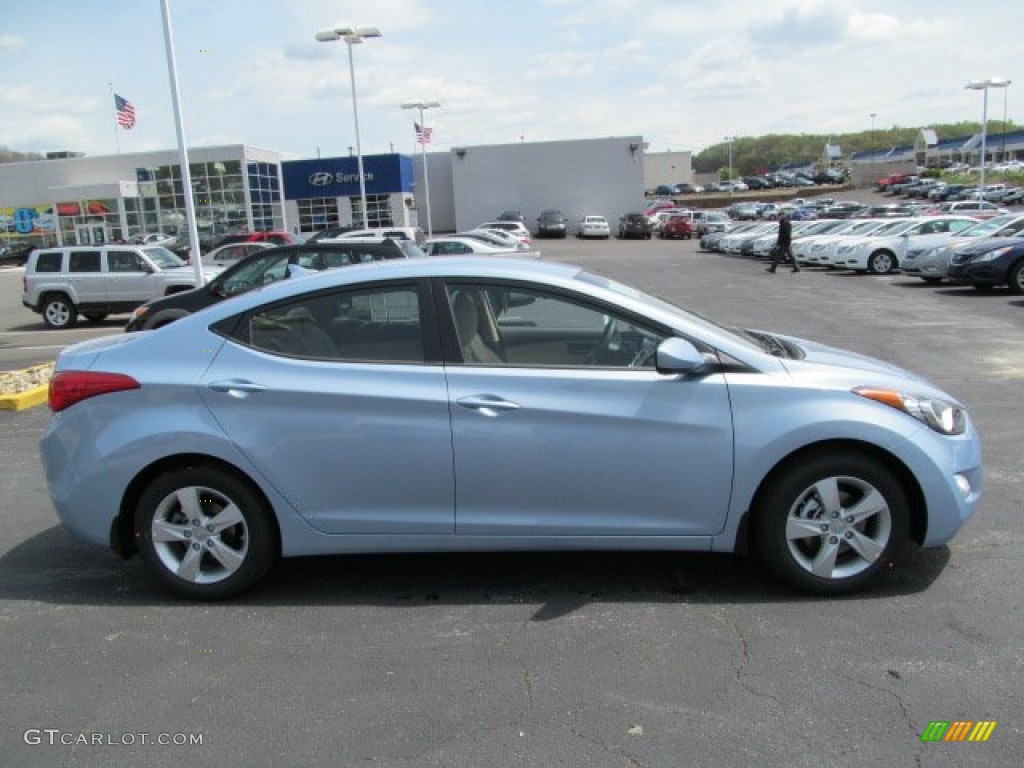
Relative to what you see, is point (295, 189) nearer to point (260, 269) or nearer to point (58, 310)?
point (58, 310)

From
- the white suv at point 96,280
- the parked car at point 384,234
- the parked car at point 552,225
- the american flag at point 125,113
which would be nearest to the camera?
the white suv at point 96,280

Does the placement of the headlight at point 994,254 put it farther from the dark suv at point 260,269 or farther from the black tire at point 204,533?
the black tire at point 204,533

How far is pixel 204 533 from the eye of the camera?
406cm

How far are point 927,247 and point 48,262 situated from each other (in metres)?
20.6

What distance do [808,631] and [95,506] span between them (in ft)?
10.8

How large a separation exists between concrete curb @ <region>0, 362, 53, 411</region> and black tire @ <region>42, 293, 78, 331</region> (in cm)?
898

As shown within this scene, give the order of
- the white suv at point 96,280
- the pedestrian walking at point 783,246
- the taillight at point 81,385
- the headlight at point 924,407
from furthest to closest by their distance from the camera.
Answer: the pedestrian walking at point 783,246 < the white suv at point 96,280 < the taillight at point 81,385 < the headlight at point 924,407

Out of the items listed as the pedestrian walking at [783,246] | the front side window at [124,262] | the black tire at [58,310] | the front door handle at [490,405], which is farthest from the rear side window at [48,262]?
the pedestrian walking at [783,246]

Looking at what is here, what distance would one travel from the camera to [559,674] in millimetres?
3398

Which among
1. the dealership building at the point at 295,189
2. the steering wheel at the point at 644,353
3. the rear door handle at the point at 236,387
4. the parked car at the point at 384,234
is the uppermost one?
the dealership building at the point at 295,189

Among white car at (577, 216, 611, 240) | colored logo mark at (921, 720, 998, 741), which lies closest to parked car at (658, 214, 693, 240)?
Result: white car at (577, 216, 611, 240)

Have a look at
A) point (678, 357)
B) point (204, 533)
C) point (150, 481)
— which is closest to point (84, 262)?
point (150, 481)

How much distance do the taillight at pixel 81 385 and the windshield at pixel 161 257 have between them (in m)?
14.7

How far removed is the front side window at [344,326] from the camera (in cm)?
407
